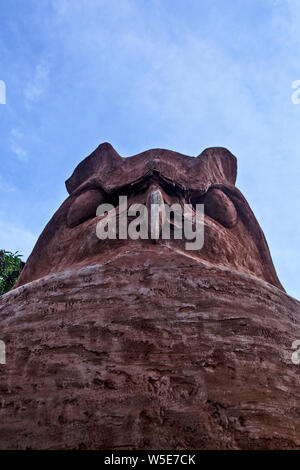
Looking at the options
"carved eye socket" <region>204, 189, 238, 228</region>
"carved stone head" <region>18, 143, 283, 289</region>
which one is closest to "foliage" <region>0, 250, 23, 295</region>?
"carved stone head" <region>18, 143, 283, 289</region>

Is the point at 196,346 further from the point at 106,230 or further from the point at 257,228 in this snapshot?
the point at 257,228

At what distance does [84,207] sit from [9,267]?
17.9 feet

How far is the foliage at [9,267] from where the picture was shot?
26.5ft

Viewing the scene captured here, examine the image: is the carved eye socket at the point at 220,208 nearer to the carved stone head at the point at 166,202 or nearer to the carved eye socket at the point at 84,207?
the carved stone head at the point at 166,202

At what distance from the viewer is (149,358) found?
1.73 m

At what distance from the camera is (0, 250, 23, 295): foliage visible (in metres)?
8.07

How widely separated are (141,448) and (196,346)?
54 centimetres

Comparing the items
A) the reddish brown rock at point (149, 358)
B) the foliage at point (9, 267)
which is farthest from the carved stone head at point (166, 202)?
the foliage at point (9, 267)

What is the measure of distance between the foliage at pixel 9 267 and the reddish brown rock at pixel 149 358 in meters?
5.94

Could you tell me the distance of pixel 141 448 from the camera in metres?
1.42

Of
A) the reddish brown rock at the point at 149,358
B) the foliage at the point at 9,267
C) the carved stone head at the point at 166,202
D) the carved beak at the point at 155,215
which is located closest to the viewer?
the reddish brown rock at the point at 149,358

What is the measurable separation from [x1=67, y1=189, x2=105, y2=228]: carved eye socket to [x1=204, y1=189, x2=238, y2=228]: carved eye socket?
→ 118cm

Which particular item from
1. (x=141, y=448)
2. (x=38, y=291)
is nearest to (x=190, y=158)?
(x=38, y=291)

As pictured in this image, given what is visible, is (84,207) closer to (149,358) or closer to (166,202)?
(166,202)
